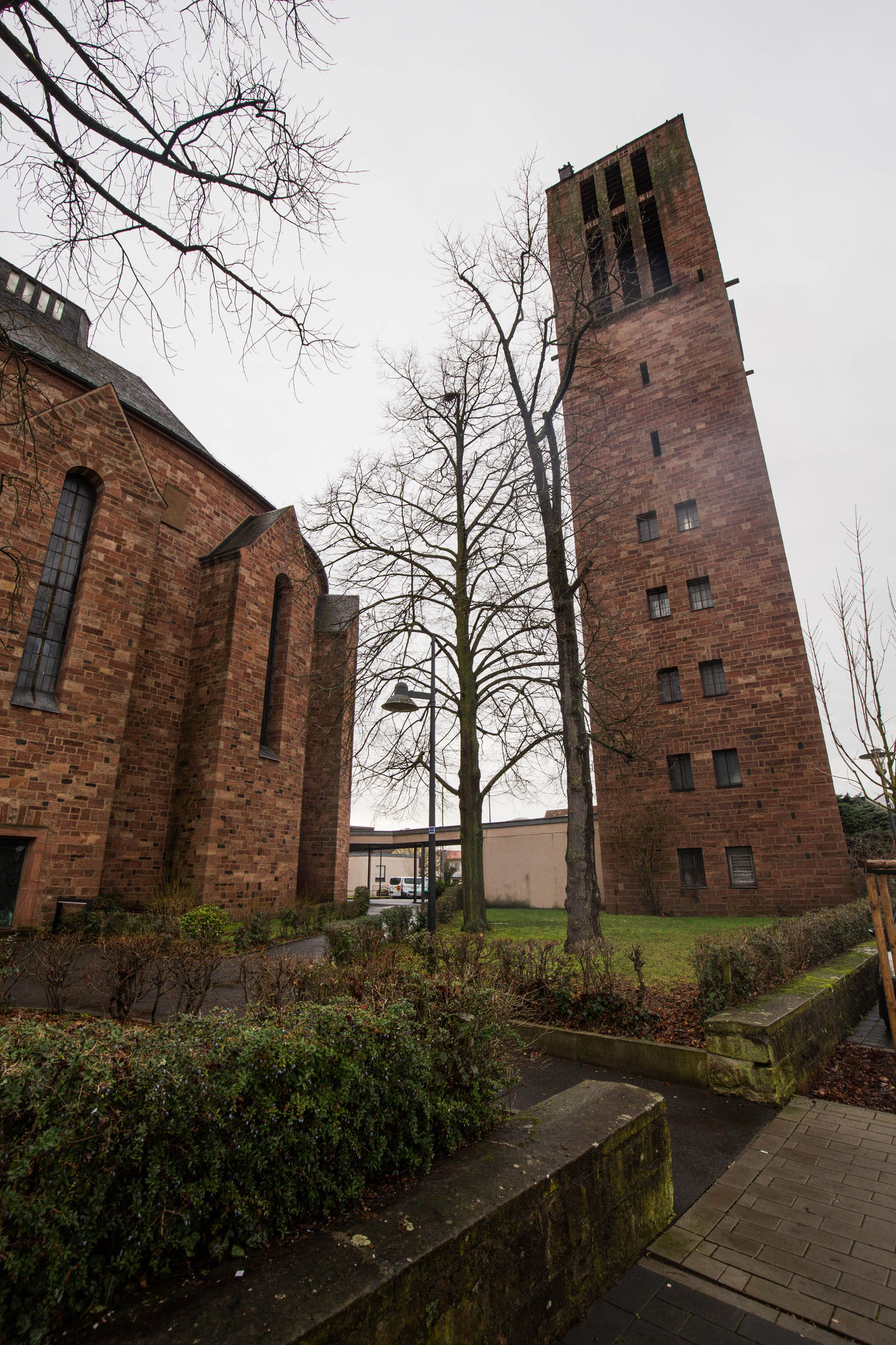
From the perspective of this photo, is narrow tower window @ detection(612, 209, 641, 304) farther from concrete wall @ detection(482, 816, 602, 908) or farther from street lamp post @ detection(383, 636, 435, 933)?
concrete wall @ detection(482, 816, 602, 908)

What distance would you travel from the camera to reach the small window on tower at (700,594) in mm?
20234

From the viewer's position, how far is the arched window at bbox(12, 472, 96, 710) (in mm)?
13125

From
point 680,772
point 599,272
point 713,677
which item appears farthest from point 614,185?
point 680,772

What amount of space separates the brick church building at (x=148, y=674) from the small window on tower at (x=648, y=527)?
36.0 feet

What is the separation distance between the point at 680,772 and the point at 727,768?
1385 mm

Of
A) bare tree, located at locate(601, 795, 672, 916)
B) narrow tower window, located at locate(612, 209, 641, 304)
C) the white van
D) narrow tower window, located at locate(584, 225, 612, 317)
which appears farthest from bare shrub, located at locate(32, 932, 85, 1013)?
the white van

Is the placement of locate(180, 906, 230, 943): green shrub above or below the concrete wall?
below

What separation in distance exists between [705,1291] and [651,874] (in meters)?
17.5

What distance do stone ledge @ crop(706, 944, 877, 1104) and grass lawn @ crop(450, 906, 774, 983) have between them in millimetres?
1876

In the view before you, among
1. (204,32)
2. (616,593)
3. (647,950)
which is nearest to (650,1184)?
(204,32)

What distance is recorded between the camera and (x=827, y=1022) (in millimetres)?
6375

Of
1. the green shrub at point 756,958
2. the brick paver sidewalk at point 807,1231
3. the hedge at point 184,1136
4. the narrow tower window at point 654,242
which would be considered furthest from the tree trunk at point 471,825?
the narrow tower window at point 654,242

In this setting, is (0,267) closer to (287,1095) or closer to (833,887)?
(287,1095)

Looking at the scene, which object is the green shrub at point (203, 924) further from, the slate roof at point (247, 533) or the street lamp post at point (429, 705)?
the slate roof at point (247, 533)
